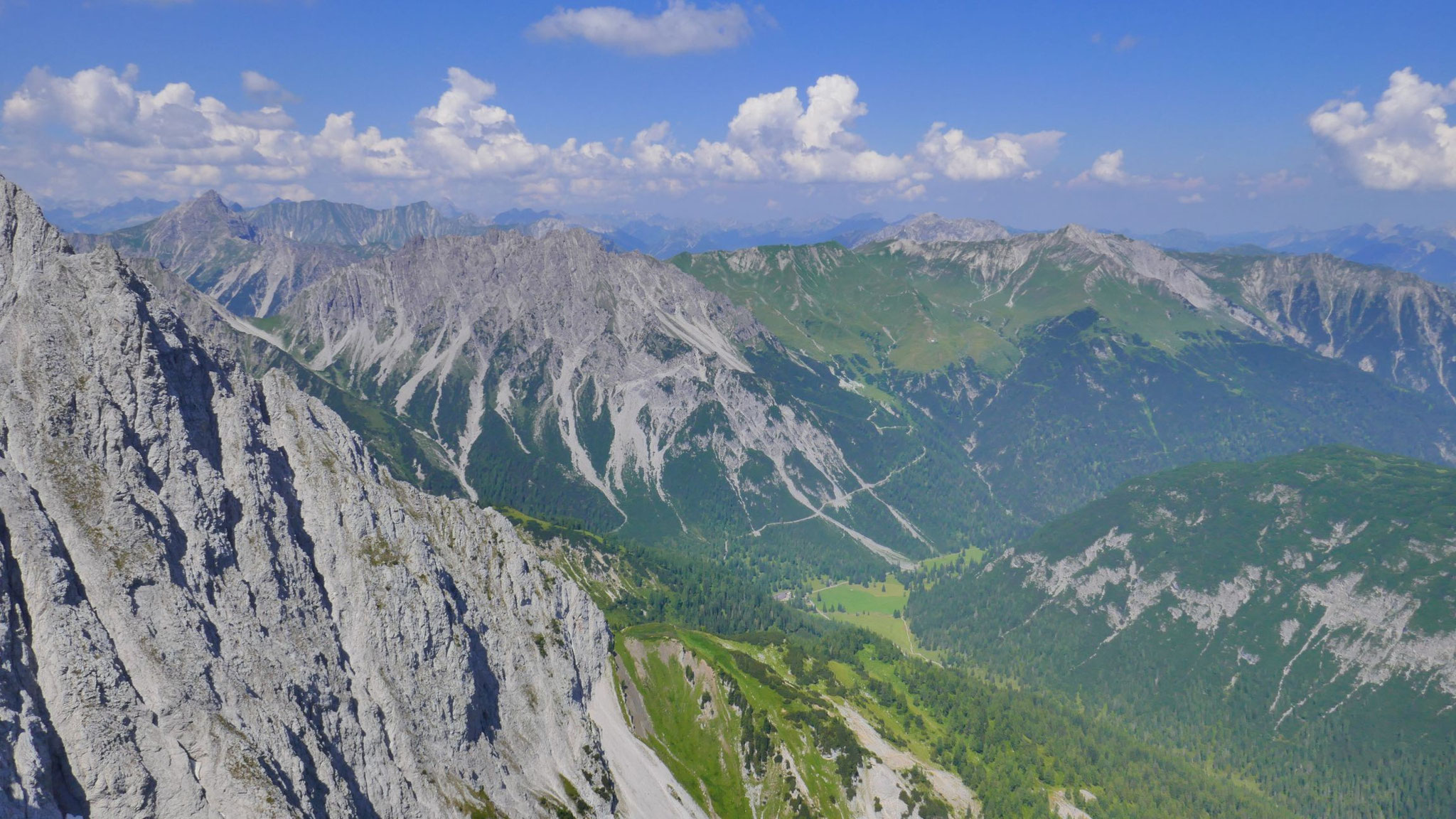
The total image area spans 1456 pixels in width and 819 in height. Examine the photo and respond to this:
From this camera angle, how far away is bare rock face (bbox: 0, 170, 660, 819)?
61125mm

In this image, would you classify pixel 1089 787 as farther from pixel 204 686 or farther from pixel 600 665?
pixel 204 686

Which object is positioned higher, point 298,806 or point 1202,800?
point 298,806

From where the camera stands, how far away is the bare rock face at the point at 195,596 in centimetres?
6112

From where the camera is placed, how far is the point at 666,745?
517ft

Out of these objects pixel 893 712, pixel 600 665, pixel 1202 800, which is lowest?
pixel 1202 800

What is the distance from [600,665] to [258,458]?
88916 millimetres

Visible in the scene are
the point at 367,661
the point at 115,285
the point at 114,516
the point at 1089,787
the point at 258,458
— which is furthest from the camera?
the point at 1089,787

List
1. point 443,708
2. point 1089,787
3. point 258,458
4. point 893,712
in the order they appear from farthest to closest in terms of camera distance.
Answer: point 893,712 → point 1089,787 → point 443,708 → point 258,458

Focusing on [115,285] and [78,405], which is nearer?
[78,405]

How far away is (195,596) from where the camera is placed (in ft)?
241

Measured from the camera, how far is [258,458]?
286 feet

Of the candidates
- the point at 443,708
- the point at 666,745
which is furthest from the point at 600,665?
the point at 443,708

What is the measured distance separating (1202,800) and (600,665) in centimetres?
15431

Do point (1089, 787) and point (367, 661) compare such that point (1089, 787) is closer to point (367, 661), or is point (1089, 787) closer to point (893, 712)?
point (893, 712)
